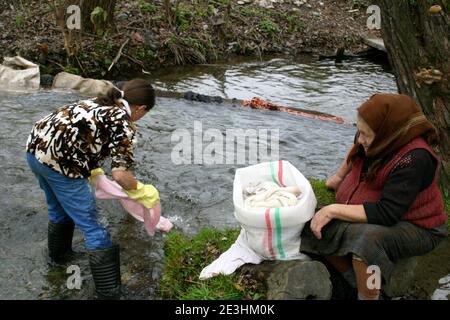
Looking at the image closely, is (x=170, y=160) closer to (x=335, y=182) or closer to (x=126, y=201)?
(x=126, y=201)

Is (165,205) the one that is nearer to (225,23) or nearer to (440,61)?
(440,61)

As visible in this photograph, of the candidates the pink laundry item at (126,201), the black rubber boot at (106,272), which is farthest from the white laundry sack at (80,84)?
the black rubber boot at (106,272)

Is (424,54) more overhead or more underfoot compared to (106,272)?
more overhead

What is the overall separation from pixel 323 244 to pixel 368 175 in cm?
52

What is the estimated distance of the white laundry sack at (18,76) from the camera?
9133 millimetres

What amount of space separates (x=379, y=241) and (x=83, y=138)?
6.36 feet

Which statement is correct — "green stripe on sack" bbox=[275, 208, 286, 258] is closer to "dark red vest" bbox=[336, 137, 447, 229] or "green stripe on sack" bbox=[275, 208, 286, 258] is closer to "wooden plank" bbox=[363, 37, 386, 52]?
"dark red vest" bbox=[336, 137, 447, 229]

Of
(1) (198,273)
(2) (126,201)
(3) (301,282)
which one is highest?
(2) (126,201)

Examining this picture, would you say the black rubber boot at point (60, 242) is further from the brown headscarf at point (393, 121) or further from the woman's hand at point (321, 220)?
the brown headscarf at point (393, 121)

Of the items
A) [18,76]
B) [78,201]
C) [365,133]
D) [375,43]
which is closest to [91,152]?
[78,201]

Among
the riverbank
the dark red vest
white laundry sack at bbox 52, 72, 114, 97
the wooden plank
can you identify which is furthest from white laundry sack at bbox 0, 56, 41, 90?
the wooden plank

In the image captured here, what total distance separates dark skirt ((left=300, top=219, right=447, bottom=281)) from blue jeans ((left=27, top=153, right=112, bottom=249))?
4.80ft

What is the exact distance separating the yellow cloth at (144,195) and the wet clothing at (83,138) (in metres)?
0.40

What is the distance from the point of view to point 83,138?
3.39 m
